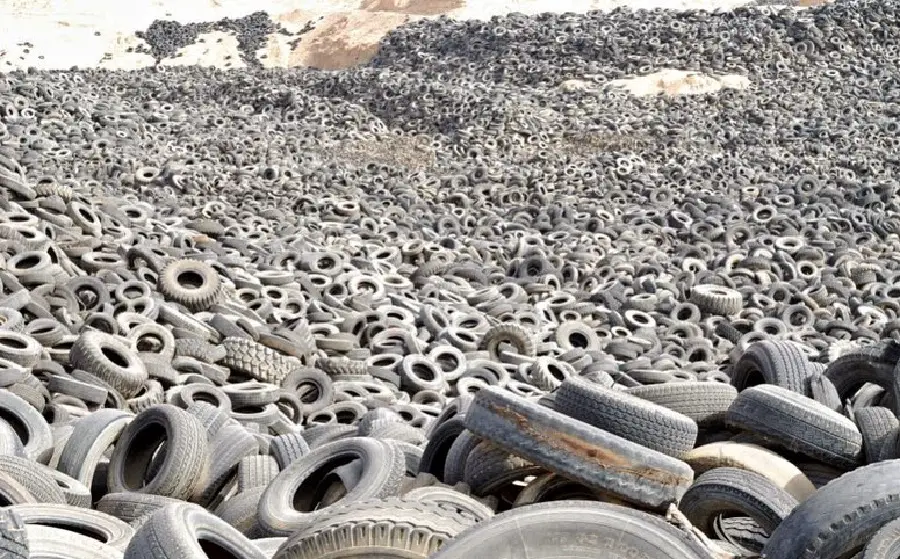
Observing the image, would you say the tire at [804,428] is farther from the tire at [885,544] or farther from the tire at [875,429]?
the tire at [885,544]

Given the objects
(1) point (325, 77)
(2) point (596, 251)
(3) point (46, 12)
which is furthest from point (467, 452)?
(3) point (46, 12)

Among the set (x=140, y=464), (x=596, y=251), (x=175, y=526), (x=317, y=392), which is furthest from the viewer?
(x=596, y=251)

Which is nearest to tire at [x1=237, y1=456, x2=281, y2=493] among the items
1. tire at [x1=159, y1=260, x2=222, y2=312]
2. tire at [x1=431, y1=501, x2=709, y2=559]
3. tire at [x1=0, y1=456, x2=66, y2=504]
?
tire at [x1=0, y1=456, x2=66, y2=504]

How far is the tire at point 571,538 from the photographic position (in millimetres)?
3619

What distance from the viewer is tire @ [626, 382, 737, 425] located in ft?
21.1

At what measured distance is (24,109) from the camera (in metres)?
24.6

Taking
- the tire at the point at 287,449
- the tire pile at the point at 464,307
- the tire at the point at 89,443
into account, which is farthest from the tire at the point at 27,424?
the tire at the point at 287,449

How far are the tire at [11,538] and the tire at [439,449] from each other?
352 cm

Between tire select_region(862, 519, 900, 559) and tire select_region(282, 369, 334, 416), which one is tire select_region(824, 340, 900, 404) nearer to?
tire select_region(862, 519, 900, 559)

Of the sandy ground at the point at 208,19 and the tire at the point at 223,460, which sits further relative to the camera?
the sandy ground at the point at 208,19

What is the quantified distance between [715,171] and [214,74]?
21.0 m

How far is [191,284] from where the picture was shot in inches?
493

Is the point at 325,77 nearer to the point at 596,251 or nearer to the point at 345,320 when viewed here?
the point at 596,251

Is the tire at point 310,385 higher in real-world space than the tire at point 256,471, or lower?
lower
